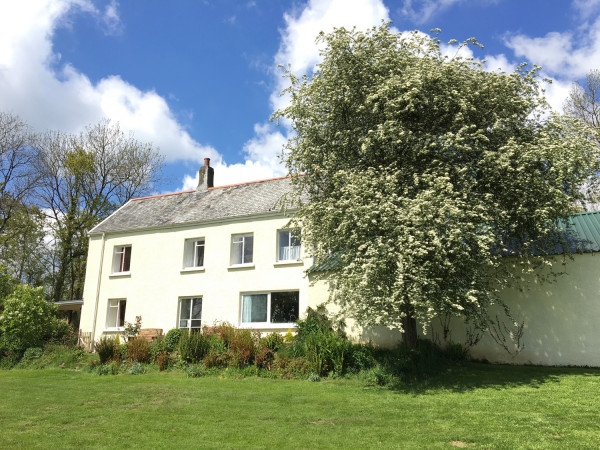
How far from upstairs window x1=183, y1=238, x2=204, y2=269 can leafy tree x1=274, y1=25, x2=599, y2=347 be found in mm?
10136

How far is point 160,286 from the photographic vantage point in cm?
2509

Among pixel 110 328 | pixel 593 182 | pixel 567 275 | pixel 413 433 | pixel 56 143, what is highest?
pixel 56 143

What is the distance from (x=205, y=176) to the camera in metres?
29.5

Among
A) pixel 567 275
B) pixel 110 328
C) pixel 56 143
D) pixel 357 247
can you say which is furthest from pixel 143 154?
pixel 567 275

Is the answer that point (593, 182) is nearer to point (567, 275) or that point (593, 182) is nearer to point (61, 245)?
point (567, 275)

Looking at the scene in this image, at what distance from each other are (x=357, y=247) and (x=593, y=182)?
834 cm

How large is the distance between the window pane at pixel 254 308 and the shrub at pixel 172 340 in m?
3.19

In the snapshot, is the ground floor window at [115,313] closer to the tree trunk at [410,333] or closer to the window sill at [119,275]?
the window sill at [119,275]

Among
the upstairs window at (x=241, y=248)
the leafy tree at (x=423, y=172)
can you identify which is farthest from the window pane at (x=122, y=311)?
the leafy tree at (x=423, y=172)

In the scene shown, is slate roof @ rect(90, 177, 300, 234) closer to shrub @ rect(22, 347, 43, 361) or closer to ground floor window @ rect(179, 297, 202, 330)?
ground floor window @ rect(179, 297, 202, 330)

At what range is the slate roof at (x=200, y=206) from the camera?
2444 centimetres

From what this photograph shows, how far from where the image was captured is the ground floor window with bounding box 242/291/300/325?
851 inches

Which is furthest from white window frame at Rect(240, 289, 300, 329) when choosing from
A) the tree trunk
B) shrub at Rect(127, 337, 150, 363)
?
the tree trunk

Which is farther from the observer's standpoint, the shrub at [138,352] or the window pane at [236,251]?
the window pane at [236,251]
